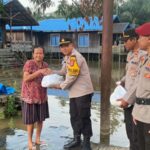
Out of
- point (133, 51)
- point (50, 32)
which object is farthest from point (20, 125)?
point (50, 32)

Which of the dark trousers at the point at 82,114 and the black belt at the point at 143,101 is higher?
the black belt at the point at 143,101

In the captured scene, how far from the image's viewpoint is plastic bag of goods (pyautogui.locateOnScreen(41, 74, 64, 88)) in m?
4.87

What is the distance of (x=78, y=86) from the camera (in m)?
4.75

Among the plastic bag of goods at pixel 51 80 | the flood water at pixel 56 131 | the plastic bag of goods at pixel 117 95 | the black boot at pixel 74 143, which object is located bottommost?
the flood water at pixel 56 131

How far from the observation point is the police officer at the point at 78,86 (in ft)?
15.3

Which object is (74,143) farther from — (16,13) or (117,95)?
(16,13)

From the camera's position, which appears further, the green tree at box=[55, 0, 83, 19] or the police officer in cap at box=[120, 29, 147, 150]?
the green tree at box=[55, 0, 83, 19]

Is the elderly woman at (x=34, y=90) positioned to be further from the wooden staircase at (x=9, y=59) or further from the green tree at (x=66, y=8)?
→ the wooden staircase at (x=9, y=59)

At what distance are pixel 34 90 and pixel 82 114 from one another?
794mm

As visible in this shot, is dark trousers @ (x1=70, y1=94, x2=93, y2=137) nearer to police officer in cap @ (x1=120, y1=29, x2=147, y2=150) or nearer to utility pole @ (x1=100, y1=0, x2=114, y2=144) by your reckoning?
utility pole @ (x1=100, y1=0, x2=114, y2=144)

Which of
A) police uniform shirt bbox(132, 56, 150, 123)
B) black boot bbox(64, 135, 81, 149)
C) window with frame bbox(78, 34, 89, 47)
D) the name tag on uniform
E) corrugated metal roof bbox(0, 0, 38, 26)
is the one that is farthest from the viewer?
window with frame bbox(78, 34, 89, 47)

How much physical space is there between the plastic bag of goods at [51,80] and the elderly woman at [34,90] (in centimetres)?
8

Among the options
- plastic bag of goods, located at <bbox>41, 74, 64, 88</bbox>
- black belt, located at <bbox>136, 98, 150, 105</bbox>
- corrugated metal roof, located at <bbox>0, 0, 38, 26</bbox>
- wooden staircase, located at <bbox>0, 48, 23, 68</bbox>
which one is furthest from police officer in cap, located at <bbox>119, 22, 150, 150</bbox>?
corrugated metal roof, located at <bbox>0, 0, 38, 26</bbox>

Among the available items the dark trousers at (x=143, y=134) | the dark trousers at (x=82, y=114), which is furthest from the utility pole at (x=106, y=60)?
the dark trousers at (x=143, y=134)
